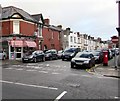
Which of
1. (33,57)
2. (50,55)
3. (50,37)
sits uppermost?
(50,37)

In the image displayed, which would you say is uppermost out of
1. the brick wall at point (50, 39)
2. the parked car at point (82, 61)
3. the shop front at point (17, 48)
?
the brick wall at point (50, 39)

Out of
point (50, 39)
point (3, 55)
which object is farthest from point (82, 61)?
point (50, 39)

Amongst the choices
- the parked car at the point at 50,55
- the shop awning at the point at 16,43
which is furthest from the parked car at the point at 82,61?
the shop awning at the point at 16,43

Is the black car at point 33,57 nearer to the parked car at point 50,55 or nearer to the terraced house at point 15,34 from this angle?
the parked car at point 50,55

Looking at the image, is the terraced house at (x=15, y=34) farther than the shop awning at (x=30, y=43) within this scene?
No

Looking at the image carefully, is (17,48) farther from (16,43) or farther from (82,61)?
(82,61)

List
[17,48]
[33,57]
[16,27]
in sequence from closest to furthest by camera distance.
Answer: [33,57] → [17,48] → [16,27]

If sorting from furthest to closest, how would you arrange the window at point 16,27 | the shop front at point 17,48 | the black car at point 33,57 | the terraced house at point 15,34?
1. the window at point 16,27
2. the terraced house at point 15,34
3. the shop front at point 17,48
4. the black car at point 33,57

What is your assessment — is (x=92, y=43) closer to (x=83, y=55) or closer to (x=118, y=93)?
(x=83, y=55)

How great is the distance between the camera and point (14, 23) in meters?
35.8

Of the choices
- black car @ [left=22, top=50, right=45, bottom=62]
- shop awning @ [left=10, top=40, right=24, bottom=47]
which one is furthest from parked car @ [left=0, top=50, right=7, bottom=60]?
black car @ [left=22, top=50, right=45, bottom=62]

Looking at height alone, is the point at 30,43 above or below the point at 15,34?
below

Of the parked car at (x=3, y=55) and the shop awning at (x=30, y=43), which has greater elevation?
the shop awning at (x=30, y=43)

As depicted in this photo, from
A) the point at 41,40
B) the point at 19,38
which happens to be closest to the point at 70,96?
the point at 19,38
